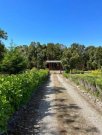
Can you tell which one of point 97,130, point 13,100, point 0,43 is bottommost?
point 97,130

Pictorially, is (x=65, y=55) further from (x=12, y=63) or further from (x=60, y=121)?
(x=60, y=121)

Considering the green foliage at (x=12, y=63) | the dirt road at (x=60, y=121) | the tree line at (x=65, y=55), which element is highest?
the tree line at (x=65, y=55)

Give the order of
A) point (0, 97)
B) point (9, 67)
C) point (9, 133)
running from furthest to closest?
point (9, 67) < point (9, 133) < point (0, 97)

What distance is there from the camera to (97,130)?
31.1 feet

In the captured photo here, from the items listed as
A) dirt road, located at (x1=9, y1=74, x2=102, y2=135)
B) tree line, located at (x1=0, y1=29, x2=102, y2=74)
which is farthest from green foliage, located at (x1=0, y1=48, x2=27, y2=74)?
dirt road, located at (x1=9, y1=74, x2=102, y2=135)

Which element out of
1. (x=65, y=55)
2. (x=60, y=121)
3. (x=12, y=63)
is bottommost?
(x=60, y=121)

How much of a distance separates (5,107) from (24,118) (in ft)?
12.3

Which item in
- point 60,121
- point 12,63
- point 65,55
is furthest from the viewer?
point 65,55

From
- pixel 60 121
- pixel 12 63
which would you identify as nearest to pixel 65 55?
pixel 12 63

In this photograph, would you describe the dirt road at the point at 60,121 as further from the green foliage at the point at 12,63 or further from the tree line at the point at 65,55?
the tree line at the point at 65,55

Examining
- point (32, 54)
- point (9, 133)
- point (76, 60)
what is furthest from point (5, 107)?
point (32, 54)

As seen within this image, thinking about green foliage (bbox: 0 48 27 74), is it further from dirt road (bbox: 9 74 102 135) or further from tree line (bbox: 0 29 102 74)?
dirt road (bbox: 9 74 102 135)

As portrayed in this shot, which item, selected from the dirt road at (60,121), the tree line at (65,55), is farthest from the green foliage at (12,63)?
the dirt road at (60,121)

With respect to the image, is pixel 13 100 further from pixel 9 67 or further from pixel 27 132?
pixel 9 67
